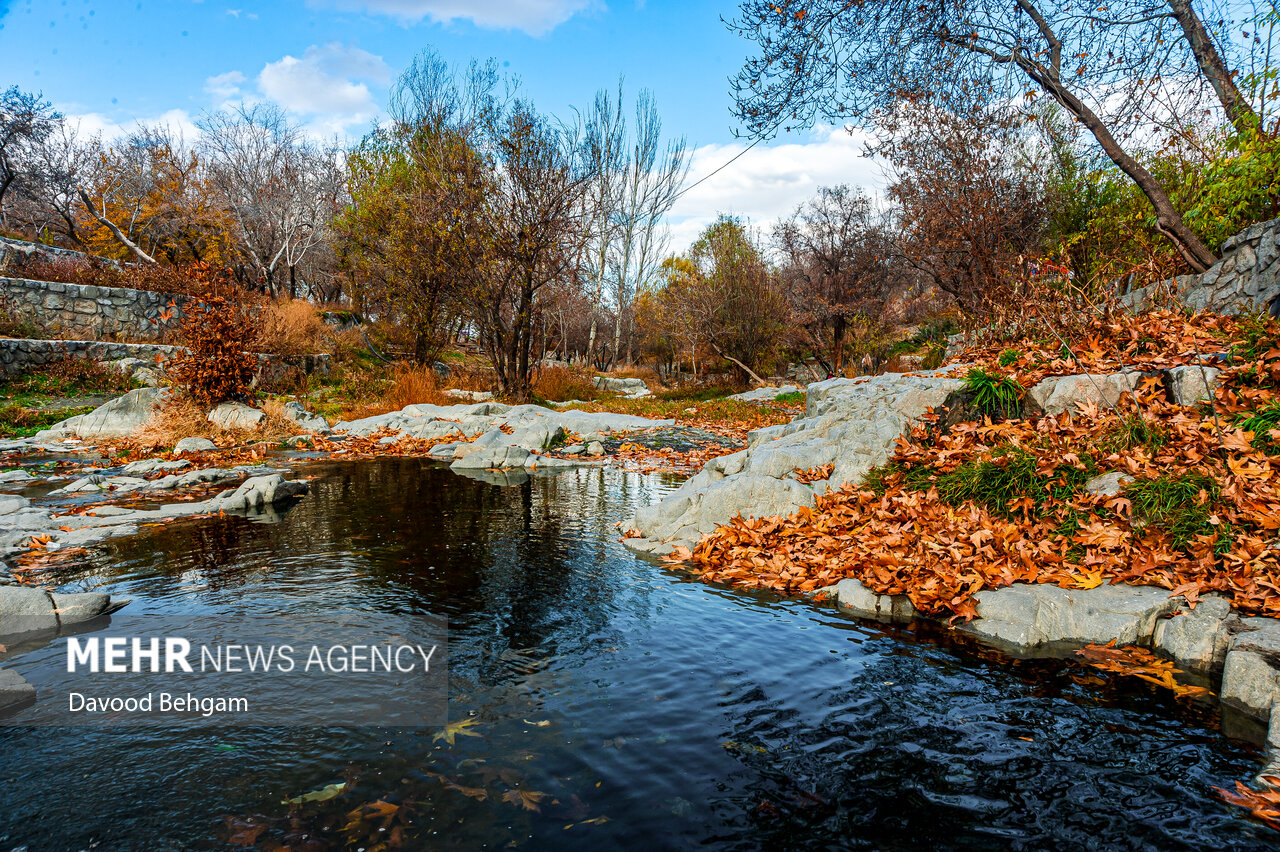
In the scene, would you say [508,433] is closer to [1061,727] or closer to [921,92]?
[921,92]

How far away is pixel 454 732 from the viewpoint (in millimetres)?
2980

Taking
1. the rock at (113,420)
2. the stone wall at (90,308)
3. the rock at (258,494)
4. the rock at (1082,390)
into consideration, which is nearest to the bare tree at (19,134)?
the stone wall at (90,308)

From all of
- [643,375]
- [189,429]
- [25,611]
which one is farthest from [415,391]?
[643,375]

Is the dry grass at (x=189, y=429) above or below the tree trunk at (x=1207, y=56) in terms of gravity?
below

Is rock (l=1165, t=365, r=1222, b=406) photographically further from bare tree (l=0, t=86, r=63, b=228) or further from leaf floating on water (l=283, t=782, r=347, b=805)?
bare tree (l=0, t=86, r=63, b=228)

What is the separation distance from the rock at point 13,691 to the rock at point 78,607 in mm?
764

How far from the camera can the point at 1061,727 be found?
309cm

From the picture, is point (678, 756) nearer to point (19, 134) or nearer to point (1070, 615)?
point (1070, 615)

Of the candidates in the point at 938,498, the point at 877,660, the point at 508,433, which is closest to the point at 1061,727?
the point at 877,660

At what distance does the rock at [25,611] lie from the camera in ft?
12.5

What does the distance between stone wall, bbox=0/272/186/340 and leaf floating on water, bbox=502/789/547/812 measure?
1917cm

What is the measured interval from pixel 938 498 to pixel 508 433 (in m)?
9.68

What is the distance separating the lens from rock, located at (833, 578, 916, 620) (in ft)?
15.1

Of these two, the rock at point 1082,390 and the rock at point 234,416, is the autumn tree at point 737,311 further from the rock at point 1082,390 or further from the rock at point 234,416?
the rock at point 1082,390
